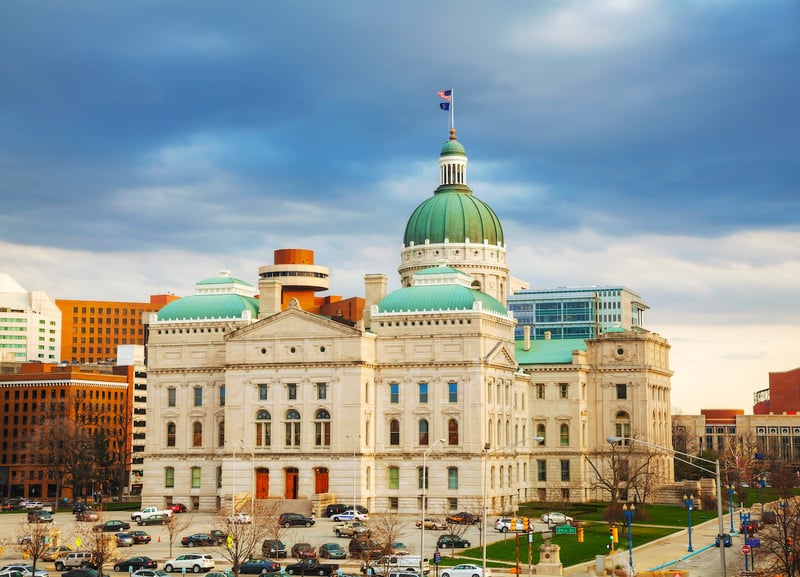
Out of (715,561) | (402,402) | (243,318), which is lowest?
(715,561)

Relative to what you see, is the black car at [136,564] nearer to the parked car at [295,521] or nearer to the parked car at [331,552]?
the parked car at [331,552]

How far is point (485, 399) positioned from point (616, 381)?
29.3 metres

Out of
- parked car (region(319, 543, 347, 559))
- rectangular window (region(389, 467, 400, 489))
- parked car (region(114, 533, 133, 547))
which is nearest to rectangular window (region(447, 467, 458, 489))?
rectangular window (region(389, 467, 400, 489))

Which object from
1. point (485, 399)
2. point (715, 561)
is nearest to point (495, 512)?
point (485, 399)

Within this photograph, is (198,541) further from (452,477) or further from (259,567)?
(452,477)

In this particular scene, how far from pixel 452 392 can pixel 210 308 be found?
30942 millimetres

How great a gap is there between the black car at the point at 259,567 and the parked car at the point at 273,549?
22.2 ft

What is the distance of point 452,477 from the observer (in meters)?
148

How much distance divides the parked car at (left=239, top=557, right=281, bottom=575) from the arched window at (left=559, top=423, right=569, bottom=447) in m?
75.6

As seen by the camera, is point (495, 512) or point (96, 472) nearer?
point (495, 512)

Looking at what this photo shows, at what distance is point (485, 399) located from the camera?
14775 centimetres

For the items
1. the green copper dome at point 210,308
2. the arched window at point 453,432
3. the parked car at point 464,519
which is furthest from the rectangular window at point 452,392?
the green copper dome at point 210,308

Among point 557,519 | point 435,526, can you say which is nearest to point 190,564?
point 435,526

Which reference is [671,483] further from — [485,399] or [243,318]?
[243,318]
